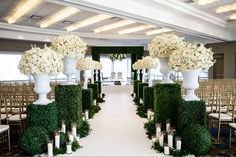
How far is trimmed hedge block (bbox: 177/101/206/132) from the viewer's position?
476 cm

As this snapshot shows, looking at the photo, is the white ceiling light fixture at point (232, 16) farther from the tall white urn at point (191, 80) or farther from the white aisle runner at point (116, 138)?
the tall white urn at point (191, 80)

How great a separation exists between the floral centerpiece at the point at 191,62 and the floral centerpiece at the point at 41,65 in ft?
6.94

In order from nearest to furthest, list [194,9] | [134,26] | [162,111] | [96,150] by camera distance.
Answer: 1. [96,150]
2. [162,111]
3. [194,9]
4. [134,26]

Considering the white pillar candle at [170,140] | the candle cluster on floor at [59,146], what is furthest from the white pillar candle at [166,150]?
Answer: the candle cluster on floor at [59,146]

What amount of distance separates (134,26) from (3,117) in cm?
980

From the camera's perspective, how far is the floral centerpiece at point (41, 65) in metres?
4.43

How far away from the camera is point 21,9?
979 cm

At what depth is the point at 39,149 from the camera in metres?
4.27

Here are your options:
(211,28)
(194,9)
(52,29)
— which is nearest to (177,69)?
(194,9)

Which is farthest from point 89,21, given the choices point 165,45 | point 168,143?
point 168,143

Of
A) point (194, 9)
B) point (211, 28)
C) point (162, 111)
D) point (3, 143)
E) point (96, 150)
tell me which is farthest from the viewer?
point (211, 28)

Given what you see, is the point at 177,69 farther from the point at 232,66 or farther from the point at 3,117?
the point at 232,66

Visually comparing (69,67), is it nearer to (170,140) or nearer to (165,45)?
(165,45)

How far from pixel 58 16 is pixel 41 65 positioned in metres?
7.40
